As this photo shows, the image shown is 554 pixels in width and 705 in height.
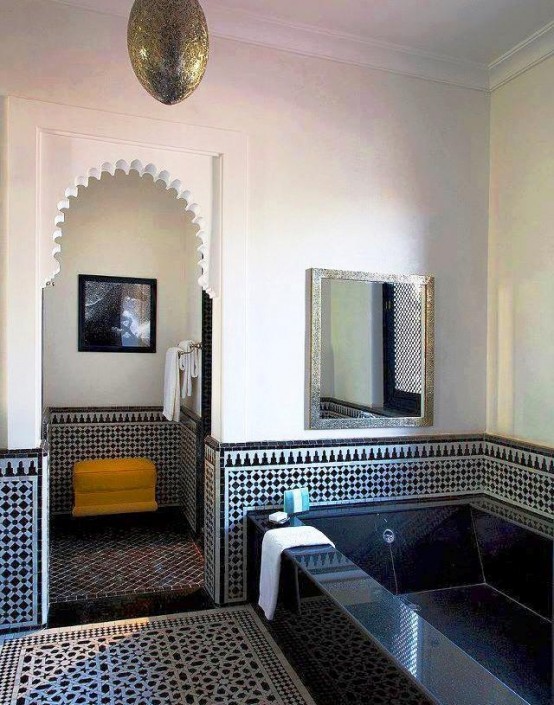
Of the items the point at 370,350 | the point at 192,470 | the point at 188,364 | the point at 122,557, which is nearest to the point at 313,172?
the point at 370,350

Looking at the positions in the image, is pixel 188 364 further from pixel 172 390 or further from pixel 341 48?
pixel 341 48

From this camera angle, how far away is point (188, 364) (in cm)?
433

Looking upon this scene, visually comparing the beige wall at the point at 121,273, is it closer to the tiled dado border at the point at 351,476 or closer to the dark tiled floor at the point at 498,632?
the tiled dado border at the point at 351,476

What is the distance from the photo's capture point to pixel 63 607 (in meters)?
2.74

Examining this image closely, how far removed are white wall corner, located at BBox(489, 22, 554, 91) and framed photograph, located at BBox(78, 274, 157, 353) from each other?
9.54 feet

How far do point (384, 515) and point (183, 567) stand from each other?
1.26 meters

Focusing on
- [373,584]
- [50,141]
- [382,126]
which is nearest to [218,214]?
[50,141]

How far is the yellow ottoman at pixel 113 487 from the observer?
166 inches

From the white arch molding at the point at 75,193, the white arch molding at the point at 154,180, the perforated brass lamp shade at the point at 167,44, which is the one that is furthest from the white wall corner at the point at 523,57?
the perforated brass lamp shade at the point at 167,44

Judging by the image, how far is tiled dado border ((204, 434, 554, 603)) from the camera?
273cm

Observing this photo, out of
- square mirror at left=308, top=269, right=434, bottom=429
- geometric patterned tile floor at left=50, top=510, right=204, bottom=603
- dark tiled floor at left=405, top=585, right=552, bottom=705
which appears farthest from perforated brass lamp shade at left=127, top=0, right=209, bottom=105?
geometric patterned tile floor at left=50, top=510, right=204, bottom=603

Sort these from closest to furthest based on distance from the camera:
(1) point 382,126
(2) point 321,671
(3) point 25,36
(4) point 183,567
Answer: (2) point 321,671, (3) point 25,36, (1) point 382,126, (4) point 183,567

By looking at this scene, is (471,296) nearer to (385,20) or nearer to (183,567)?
(385,20)

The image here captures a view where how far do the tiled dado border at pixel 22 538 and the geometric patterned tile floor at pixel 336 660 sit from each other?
105cm
